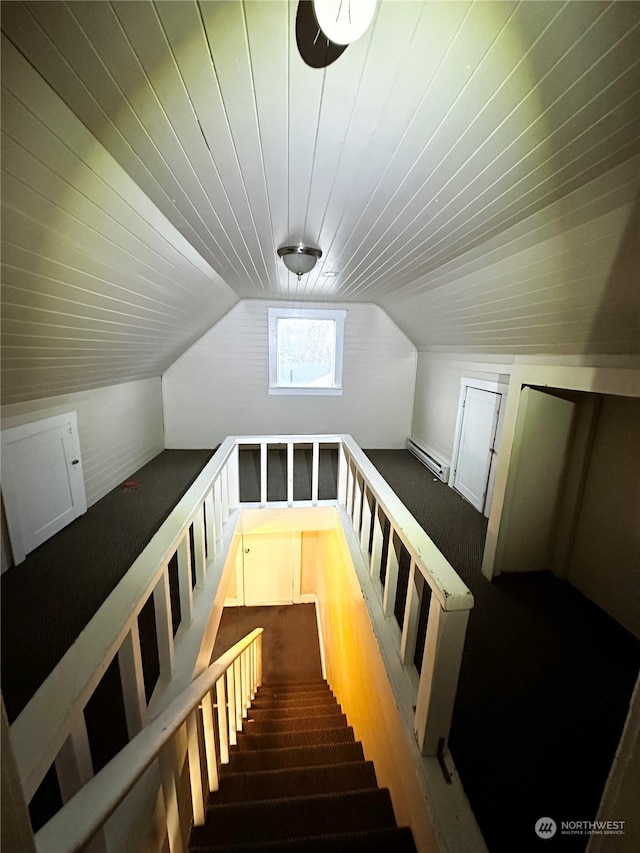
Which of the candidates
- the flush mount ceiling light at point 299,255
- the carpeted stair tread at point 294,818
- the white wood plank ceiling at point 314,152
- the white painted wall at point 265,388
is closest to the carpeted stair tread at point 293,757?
the carpeted stair tread at point 294,818

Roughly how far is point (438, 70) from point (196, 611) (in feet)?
8.19

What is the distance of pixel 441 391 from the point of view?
4.10 meters

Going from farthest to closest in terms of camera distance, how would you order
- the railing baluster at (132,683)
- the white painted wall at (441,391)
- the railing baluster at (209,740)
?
the white painted wall at (441,391)
the railing baluster at (209,740)
the railing baluster at (132,683)

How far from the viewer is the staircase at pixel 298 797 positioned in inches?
47.6

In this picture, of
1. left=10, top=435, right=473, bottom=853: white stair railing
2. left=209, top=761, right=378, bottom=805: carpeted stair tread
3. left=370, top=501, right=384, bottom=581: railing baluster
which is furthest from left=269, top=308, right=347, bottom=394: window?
left=209, top=761, right=378, bottom=805: carpeted stair tread

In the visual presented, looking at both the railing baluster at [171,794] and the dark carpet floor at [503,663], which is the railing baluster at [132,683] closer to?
the railing baluster at [171,794]

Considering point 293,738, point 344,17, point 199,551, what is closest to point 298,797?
point 293,738

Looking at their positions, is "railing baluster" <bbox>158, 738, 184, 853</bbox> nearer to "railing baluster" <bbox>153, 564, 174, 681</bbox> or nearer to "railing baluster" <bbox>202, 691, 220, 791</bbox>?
"railing baluster" <bbox>202, 691, 220, 791</bbox>

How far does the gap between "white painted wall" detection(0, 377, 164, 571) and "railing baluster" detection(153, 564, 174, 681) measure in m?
1.85

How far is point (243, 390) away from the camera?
462 cm

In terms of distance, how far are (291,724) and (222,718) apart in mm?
919

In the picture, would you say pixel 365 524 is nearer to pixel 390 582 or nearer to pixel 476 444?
pixel 390 582

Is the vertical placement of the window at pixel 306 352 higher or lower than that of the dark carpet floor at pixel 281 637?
higher

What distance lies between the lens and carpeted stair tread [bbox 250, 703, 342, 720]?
7.74 feet
